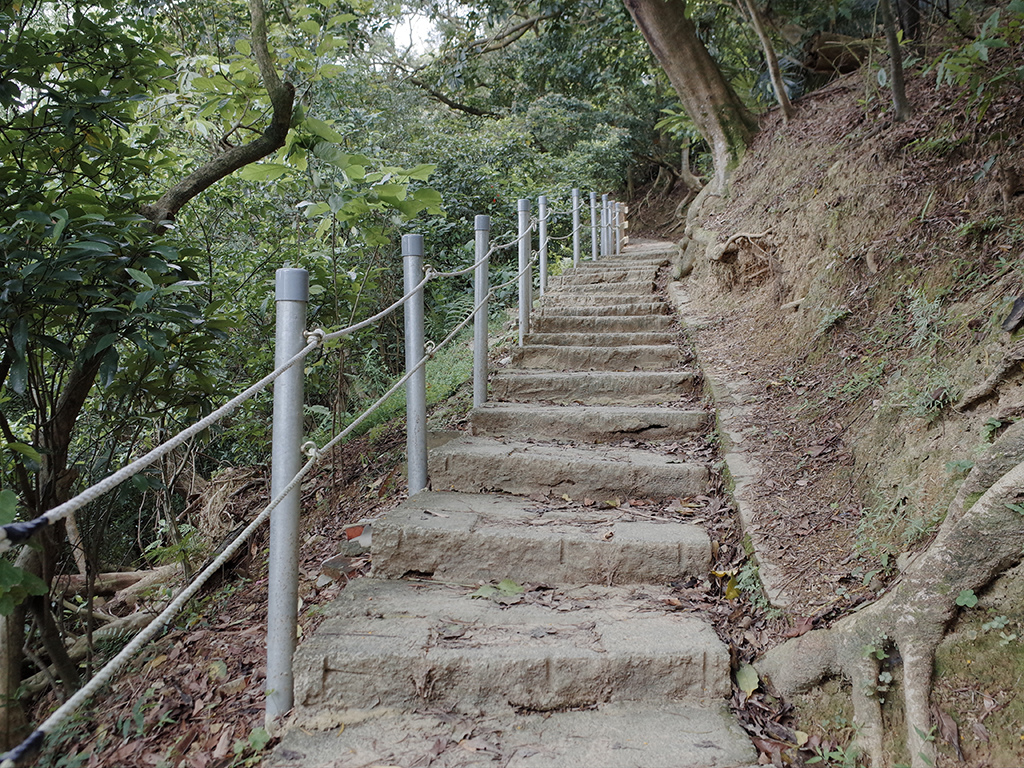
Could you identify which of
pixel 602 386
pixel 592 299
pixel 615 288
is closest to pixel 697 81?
pixel 615 288

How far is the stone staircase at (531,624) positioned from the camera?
6.25 ft

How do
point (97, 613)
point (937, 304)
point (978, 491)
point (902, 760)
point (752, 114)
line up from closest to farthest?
point (902, 760)
point (978, 491)
point (937, 304)
point (97, 613)
point (752, 114)

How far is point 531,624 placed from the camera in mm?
2293

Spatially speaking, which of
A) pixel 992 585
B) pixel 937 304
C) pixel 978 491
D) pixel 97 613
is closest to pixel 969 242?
pixel 937 304

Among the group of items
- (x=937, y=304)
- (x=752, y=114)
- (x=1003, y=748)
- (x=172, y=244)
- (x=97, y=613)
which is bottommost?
(x=97, y=613)

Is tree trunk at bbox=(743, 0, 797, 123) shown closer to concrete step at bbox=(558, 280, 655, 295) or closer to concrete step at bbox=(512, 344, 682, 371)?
concrete step at bbox=(558, 280, 655, 295)

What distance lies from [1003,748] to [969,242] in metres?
2.41

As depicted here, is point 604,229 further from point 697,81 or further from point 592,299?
point 592,299

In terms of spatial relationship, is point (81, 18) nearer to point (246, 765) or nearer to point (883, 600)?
point (246, 765)

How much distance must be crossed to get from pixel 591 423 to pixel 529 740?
6.95ft

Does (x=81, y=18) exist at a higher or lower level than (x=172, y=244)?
higher

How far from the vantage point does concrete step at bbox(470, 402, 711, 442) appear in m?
3.81

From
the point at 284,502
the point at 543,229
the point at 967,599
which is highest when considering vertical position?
the point at 543,229

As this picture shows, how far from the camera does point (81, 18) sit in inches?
99.3
